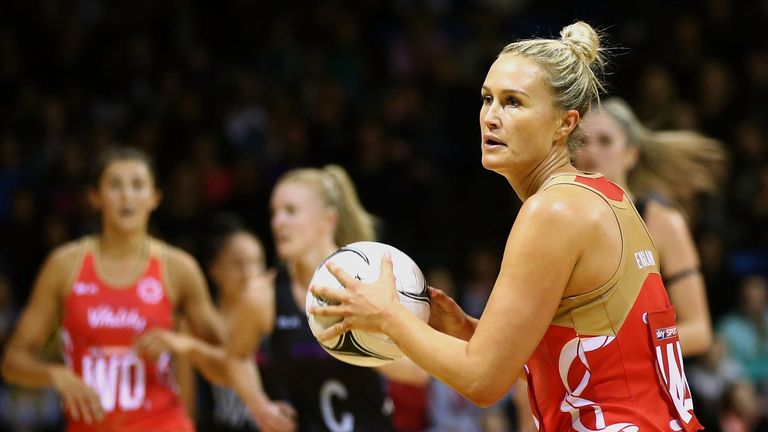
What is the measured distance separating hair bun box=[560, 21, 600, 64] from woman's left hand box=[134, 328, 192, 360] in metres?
2.64

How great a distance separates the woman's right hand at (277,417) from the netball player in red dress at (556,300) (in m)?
2.02

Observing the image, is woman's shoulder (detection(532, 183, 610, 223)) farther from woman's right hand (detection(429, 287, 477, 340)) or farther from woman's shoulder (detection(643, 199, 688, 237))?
woman's shoulder (detection(643, 199, 688, 237))

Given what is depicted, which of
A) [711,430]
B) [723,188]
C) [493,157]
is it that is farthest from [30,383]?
[723,188]

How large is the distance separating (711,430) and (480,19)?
191 inches

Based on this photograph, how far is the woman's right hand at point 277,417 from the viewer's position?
4.67 m

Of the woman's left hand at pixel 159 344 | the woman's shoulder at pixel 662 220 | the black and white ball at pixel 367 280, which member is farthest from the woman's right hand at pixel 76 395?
the woman's shoulder at pixel 662 220

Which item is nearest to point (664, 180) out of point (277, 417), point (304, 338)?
point (304, 338)

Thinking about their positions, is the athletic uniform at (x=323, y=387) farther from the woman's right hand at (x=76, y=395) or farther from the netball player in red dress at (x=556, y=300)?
the netball player in red dress at (x=556, y=300)

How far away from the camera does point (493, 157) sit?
280cm

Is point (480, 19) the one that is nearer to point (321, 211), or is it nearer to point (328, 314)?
point (321, 211)

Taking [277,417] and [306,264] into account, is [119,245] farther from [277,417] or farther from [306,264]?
[277,417]

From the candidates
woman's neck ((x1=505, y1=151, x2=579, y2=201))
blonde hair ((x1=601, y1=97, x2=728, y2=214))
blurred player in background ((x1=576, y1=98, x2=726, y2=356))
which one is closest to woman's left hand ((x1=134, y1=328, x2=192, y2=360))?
blurred player in background ((x1=576, y1=98, x2=726, y2=356))

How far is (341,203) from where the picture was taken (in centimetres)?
511

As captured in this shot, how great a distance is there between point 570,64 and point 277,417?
2429mm
